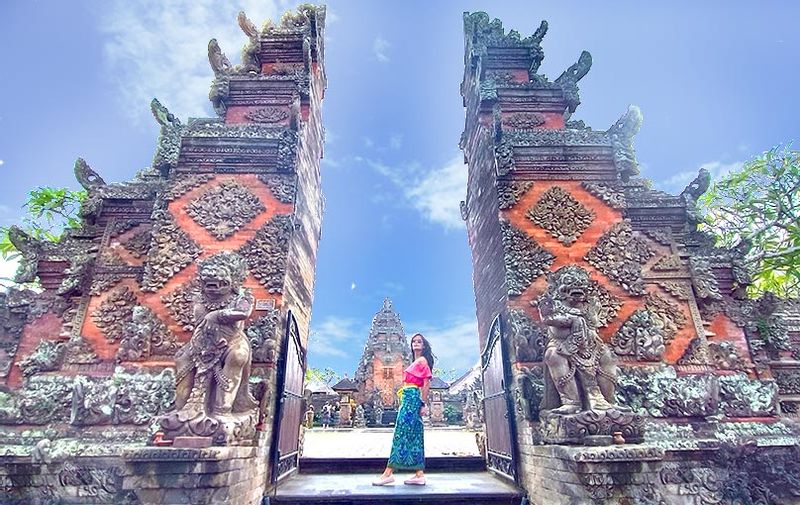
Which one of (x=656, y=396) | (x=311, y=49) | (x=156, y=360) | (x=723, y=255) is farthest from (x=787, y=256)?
(x=156, y=360)

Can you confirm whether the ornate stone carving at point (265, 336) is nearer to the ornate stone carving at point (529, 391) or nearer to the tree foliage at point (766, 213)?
the ornate stone carving at point (529, 391)

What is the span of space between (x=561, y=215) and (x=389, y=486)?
185 inches

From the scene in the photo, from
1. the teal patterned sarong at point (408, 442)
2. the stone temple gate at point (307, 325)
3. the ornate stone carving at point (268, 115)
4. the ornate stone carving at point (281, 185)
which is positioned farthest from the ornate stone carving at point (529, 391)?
the ornate stone carving at point (268, 115)

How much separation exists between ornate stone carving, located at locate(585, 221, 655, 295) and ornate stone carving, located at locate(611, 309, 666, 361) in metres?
0.43

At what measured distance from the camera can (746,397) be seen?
540 centimetres

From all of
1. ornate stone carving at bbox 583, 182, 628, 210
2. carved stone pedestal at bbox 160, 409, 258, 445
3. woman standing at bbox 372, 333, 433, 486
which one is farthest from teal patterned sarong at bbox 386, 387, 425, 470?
ornate stone carving at bbox 583, 182, 628, 210

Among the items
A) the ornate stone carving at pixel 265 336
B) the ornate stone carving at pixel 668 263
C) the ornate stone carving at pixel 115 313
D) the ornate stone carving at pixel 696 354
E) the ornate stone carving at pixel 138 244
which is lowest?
the ornate stone carving at pixel 696 354

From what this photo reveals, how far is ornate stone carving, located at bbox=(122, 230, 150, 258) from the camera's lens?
6.34 meters

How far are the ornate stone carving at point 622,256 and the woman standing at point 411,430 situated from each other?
10.1 ft

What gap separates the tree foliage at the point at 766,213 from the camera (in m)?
9.13

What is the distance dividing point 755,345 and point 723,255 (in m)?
1.42

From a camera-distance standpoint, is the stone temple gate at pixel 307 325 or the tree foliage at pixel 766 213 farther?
the tree foliage at pixel 766 213

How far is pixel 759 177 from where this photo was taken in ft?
32.2

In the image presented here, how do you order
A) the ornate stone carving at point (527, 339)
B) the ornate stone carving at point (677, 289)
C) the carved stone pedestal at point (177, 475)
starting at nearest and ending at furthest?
the carved stone pedestal at point (177, 475)
the ornate stone carving at point (527, 339)
the ornate stone carving at point (677, 289)
